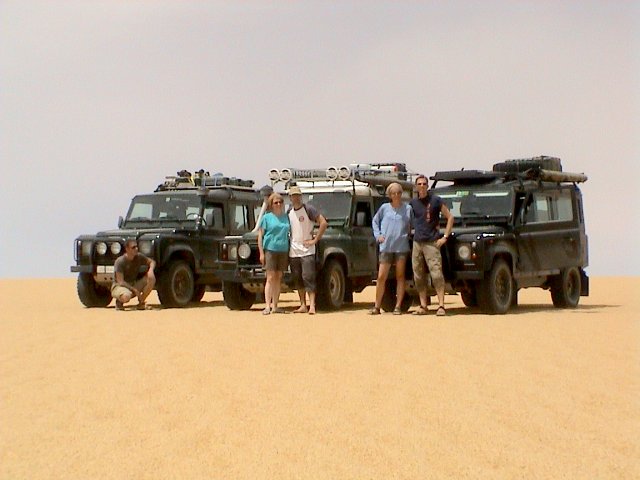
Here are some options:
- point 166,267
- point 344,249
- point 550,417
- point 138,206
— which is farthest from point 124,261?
point 550,417

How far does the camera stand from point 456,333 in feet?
42.3

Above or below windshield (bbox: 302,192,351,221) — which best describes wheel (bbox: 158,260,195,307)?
below

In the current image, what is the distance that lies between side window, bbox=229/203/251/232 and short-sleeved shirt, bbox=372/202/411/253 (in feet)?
17.0

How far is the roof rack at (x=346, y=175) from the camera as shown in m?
18.6

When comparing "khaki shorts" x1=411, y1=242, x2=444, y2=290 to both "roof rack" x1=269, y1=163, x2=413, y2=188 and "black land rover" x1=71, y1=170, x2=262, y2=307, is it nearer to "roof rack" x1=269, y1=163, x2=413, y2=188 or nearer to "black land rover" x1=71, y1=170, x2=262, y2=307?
"roof rack" x1=269, y1=163, x2=413, y2=188

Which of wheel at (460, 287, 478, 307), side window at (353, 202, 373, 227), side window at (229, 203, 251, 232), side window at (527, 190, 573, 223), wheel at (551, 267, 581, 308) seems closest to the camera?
wheel at (460, 287, 478, 307)

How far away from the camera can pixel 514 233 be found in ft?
54.0

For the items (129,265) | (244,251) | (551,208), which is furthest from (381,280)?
(129,265)

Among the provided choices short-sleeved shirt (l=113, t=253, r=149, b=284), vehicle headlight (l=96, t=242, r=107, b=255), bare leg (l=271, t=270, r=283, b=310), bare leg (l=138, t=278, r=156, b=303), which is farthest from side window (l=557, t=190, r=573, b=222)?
vehicle headlight (l=96, t=242, r=107, b=255)

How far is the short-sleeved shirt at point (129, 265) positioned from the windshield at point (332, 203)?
2843 mm

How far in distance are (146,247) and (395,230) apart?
4852 mm

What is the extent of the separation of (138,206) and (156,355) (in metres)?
9.88

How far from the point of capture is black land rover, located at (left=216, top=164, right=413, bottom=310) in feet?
57.6

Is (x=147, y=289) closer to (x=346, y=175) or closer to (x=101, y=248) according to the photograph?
(x=101, y=248)
